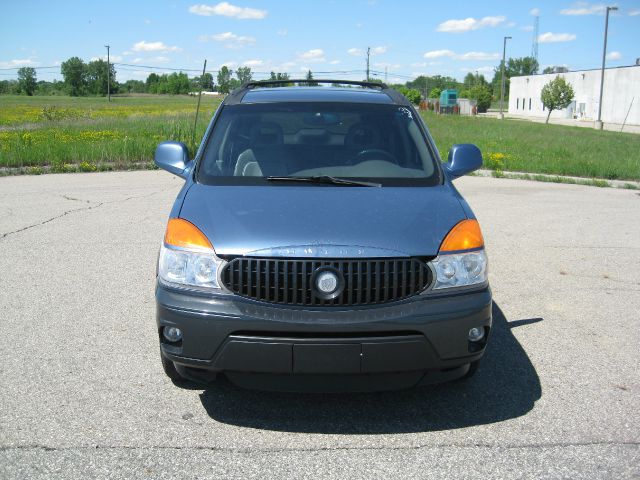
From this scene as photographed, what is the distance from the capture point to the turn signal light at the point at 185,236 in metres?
3.65

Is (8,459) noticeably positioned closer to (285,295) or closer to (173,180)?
(285,295)

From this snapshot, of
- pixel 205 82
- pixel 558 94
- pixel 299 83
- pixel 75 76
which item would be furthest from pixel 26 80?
pixel 299 83

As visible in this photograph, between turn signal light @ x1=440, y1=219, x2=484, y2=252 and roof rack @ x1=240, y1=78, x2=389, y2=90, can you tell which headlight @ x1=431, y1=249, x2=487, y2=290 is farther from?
roof rack @ x1=240, y1=78, x2=389, y2=90

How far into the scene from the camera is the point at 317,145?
190 inches

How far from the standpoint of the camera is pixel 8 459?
3301 mm

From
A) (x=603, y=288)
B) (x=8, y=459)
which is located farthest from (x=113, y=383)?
(x=603, y=288)

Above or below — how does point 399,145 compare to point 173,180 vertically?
above

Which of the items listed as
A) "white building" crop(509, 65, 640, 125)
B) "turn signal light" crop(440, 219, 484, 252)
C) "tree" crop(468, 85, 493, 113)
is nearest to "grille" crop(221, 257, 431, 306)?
"turn signal light" crop(440, 219, 484, 252)

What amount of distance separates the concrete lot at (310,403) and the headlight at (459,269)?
0.77 meters

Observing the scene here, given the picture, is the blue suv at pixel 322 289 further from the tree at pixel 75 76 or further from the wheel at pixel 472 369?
the tree at pixel 75 76

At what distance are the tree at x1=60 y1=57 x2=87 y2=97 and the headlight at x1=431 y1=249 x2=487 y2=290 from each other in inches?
5712

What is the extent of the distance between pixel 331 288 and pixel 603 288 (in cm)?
415

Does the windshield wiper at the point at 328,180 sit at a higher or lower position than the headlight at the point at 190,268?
higher

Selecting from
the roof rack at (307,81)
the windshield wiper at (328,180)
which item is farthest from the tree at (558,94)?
the windshield wiper at (328,180)
